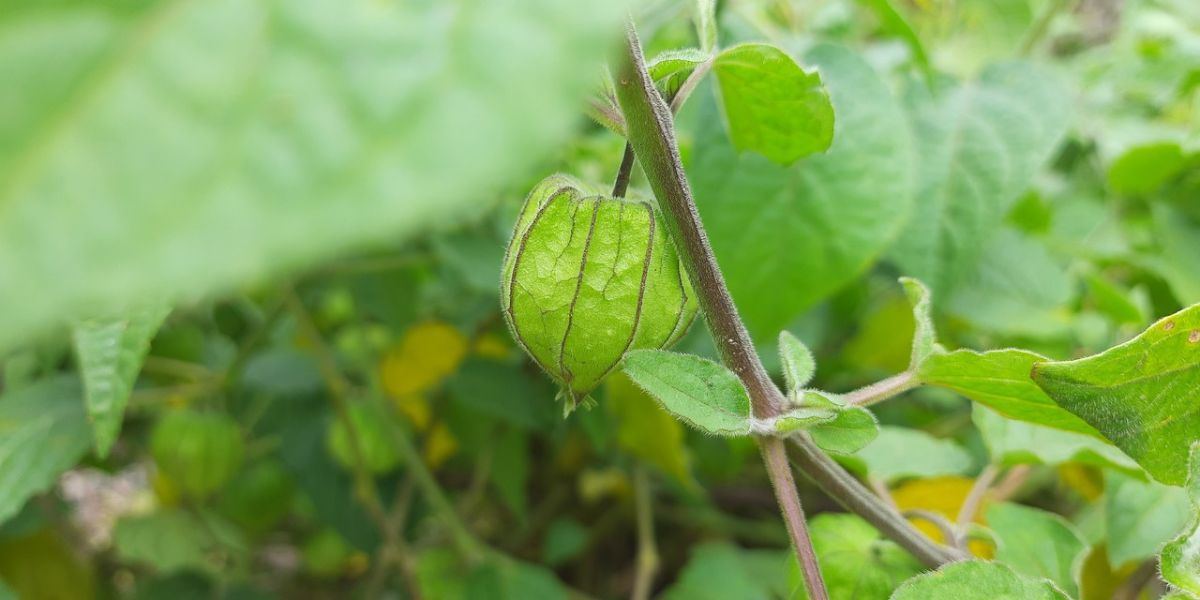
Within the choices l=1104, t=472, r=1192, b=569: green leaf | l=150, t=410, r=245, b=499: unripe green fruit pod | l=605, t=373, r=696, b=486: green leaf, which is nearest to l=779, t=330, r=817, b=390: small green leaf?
l=1104, t=472, r=1192, b=569: green leaf

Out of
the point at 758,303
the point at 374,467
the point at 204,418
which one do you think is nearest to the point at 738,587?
the point at 758,303

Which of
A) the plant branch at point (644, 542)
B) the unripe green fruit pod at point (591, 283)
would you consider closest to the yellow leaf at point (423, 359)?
the plant branch at point (644, 542)

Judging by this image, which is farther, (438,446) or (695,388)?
(438,446)

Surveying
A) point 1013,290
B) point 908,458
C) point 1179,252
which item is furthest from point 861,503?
point 1179,252

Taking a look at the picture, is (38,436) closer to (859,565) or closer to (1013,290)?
(859,565)

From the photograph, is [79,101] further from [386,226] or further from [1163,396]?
[1163,396]
